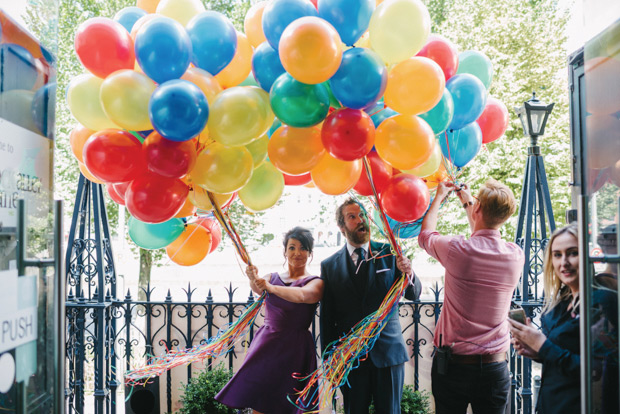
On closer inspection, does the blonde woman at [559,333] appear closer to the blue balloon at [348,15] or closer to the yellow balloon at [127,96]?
the blue balloon at [348,15]

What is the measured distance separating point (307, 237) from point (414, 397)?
1.78 meters

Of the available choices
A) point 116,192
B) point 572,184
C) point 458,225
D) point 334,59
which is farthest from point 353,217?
point 458,225

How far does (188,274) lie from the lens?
62.5 feet

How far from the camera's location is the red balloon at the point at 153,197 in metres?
2.50

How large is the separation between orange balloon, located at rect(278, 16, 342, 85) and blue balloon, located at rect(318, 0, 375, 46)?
0.50ft

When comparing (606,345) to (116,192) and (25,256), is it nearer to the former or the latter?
(25,256)

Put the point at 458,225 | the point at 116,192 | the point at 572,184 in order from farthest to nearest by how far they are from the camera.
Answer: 1. the point at 458,225
2. the point at 572,184
3. the point at 116,192

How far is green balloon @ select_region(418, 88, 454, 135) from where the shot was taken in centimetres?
256

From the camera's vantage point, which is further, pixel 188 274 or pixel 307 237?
pixel 188 274

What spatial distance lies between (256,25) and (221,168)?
3.10 ft

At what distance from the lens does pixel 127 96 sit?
7.52 feet

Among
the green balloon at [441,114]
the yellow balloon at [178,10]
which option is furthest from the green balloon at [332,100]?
the yellow balloon at [178,10]

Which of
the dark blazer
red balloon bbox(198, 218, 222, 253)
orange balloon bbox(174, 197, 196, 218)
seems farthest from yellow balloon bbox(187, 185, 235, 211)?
the dark blazer

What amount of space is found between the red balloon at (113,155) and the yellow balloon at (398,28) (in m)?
1.35
